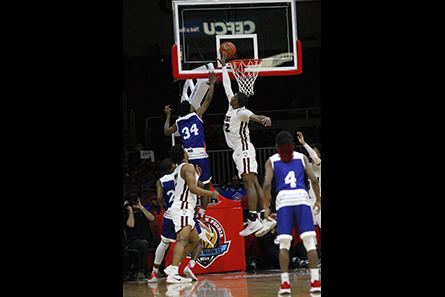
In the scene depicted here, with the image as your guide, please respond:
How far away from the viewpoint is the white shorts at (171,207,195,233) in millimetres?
6617

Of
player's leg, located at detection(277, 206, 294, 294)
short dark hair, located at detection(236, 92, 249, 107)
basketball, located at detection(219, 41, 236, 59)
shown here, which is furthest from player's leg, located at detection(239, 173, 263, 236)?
player's leg, located at detection(277, 206, 294, 294)

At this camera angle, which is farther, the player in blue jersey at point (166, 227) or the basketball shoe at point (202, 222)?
the basketball shoe at point (202, 222)

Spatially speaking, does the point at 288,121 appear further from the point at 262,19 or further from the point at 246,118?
the point at 246,118

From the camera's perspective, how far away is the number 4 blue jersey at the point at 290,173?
16.8ft

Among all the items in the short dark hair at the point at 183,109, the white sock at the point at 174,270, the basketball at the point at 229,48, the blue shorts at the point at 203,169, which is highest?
the basketball at the point at 229,48

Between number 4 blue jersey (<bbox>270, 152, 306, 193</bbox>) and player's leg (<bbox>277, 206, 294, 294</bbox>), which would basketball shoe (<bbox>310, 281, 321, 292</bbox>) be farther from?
number 4 blue jersey (<bbox>270, 152, 306, 193</bbox>)

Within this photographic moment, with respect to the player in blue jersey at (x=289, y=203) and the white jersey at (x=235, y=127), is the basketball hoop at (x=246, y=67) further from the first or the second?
the player in blue jersey at (x=289, y=203)

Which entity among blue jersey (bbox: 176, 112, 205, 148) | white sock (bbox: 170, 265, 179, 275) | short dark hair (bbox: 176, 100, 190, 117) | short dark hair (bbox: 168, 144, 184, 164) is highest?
short dark hair (bbox: 176, 100, 190, 117)

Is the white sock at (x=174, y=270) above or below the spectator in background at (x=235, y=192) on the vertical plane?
below

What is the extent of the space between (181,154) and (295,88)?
319 inches

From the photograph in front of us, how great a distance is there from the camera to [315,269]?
518 centimetres

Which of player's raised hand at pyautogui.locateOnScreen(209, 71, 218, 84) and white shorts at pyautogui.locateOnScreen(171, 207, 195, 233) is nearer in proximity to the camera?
white shorts at pyautogui.locateOnScreen(171, 207, 195, 233)

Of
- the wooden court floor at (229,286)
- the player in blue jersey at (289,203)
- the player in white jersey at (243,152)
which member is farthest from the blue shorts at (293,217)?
the player in white jersey at (243,152)

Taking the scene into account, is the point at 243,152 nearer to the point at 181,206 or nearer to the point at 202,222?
the point at 202,222
